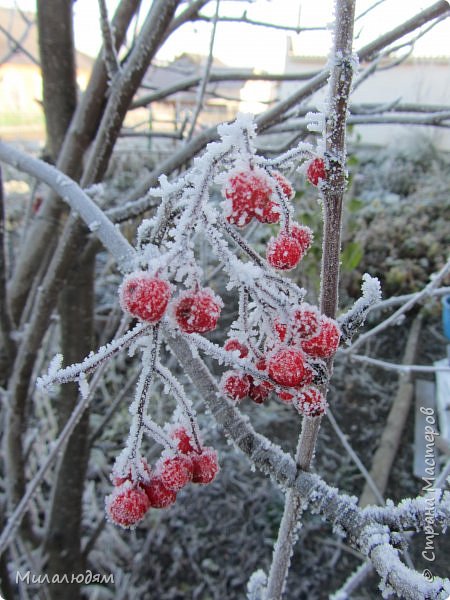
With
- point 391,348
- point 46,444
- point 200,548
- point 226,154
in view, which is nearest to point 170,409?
point 46,444

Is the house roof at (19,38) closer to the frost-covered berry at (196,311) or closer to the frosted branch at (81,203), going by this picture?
the frosted branch at (81,203)

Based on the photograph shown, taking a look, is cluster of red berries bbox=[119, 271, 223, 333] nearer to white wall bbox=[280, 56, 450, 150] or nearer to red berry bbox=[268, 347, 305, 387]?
red berry bbox=[268, 347, 305, 387]

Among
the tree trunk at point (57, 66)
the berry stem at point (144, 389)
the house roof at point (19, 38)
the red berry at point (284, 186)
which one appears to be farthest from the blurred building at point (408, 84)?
the berry stem at point (144, 389)

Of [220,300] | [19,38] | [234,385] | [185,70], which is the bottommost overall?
[234,385]

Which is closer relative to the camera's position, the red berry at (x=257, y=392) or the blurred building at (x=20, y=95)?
the red berry at (x=257, y=392)

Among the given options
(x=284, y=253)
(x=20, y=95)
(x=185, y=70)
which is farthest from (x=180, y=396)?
(x=20, y=95)

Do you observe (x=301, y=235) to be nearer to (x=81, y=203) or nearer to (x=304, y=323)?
(x=304, y=323)

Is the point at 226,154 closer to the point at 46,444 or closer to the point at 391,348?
the point at 46,444

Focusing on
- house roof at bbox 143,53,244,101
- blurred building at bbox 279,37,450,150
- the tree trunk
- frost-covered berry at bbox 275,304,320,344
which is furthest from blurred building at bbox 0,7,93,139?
frost-covered berry at bbox 275,304,320,344
